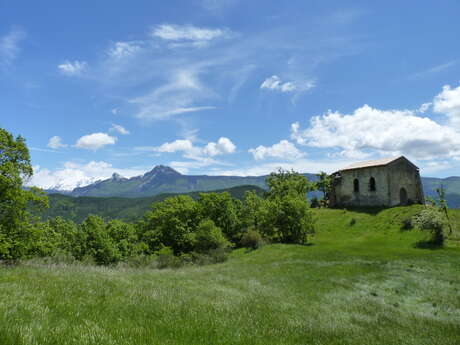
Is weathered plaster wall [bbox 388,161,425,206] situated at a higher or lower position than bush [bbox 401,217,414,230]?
higher

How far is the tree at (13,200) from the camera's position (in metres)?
21.3

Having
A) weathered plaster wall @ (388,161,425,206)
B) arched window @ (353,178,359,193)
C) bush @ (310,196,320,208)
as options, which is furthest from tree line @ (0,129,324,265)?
weathered plaster wall @ (388,161,425,206)

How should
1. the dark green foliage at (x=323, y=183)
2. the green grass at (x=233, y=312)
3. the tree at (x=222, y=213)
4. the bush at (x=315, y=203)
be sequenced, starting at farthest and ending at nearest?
the dark green foliage at (x=323, y=183) < the bush at (x=315, y=203) < the tree at (x=222, y=213) < the green grass at (x=233, y=312)

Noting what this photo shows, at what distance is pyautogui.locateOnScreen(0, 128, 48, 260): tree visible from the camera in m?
21.3

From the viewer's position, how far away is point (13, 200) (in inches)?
861

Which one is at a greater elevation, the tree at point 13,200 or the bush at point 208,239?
the tree at point 13,200

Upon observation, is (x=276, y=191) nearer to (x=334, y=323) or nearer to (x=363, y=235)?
(x=363, y=235)

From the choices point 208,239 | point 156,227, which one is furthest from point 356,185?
point 156,227

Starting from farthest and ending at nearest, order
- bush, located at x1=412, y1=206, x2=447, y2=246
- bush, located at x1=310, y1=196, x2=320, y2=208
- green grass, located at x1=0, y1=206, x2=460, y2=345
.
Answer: bush, located at x1=310, y1=196, x2=320, y2=208 → bush, located at x1=412, y1=206, x2=447, y2=246 → green grass, located at x1=0, y1=206, x2=460, y2=345

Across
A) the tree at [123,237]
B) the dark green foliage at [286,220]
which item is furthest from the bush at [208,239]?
the tree at [123,237]

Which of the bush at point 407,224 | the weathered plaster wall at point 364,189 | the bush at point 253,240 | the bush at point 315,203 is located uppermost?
the weathered plaster wall at point 364,189

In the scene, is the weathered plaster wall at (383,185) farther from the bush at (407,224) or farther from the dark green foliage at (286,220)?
the dark green foliage at (286,220)

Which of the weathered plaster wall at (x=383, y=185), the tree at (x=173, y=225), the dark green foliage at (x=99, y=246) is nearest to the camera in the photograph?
the dark green foliage at (x=99, y=246)

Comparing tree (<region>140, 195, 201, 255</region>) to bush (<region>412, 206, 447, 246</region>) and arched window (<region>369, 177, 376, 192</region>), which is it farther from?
arched window (<region>369, 177, 376, 192</region>)
